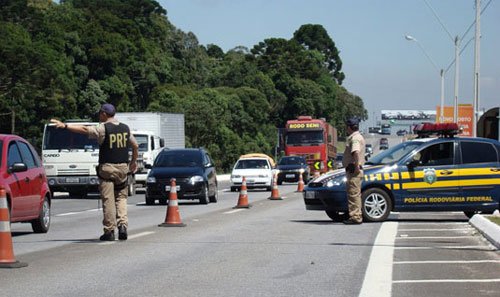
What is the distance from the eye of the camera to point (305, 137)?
2130 inches

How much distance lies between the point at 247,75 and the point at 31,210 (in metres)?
91.5

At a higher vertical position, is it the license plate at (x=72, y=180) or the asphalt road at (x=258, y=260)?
the license plate at (x=72, y=180)

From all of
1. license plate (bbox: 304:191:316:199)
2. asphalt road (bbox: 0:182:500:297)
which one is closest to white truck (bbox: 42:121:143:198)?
asphalt road (bbox: 0:182:500:297)

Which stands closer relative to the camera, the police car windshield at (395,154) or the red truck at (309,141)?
the police car windshield at (395,154)

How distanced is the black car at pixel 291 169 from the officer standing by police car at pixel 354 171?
97.7 ft

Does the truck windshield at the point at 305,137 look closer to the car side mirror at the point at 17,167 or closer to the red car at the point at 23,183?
the red car at the point at 23,183

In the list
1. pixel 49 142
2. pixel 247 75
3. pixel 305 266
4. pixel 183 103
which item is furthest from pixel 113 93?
pixel 305 266

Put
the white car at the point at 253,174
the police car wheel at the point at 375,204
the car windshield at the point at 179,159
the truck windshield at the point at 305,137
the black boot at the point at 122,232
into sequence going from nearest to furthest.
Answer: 1. the black boot at the point at 122,232
2. the police car wheel at the point at 375,204
3. the car windshield at the point at 179,159
4. the white car at the point at 253,174
5. the truck windshield at the point at 305,137

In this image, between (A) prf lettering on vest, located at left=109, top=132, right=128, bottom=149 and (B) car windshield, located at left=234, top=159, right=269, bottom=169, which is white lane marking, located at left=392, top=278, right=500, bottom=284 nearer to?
(A) prf lettering on vest, located at left=109, top=132, right=128, bottom=149

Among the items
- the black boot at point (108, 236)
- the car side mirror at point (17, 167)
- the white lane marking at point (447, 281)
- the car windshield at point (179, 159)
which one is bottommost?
the white lane marking at point (447, 281)

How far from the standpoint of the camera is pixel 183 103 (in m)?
76.8

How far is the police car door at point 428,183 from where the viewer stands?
18.5 m

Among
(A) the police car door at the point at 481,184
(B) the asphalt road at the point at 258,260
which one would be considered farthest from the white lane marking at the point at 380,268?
(A) the police car door at the point at 481,184

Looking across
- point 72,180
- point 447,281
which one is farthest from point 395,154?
point 72,180
